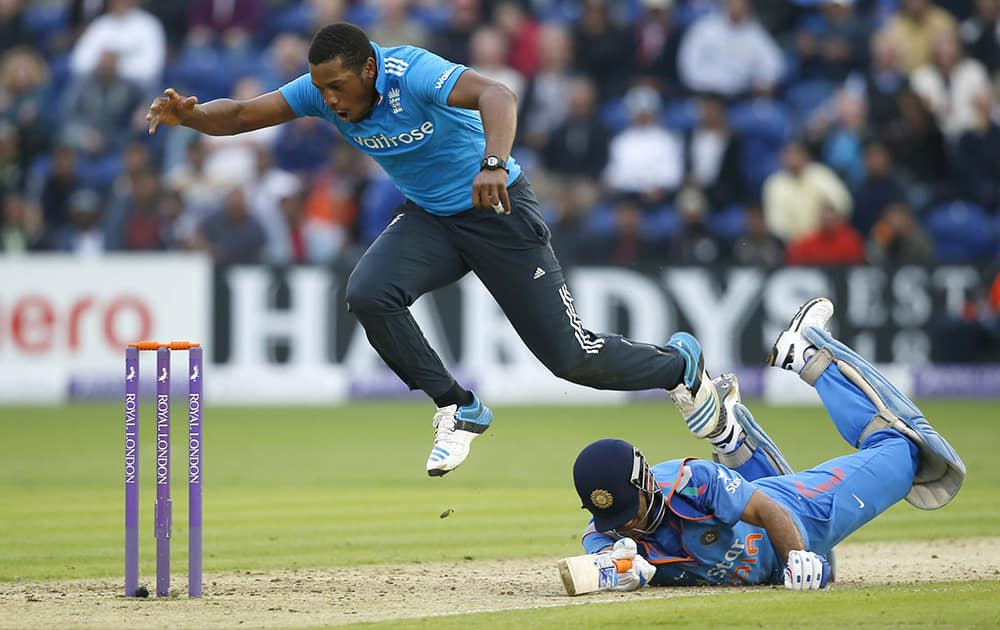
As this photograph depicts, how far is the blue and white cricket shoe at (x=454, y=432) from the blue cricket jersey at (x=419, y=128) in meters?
1.01

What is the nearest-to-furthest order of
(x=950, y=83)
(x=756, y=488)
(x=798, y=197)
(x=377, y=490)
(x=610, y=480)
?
(x=610, y=480), (x=756, y=488), (x=377, y=490), (x=798, y=197), (x=950, y=83)

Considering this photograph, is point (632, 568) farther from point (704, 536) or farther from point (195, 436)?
point (195, 436)

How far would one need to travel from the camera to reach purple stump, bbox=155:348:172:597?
6723 mm

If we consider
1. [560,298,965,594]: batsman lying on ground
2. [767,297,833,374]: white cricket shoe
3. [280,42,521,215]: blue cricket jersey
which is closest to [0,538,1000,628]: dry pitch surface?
[560,298,965,594]: batsman lying on ground

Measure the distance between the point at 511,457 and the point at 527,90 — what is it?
7.14 meters

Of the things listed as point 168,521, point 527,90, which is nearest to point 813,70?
point 527,90

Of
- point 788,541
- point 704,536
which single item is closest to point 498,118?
point 704,536

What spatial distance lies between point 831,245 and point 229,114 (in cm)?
1124

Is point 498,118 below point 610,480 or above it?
above

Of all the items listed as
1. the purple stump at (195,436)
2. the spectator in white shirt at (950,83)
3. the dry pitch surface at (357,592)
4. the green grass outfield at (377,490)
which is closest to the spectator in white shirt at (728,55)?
the spectator in white shirt at (950,83)

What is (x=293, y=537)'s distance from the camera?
9.70m

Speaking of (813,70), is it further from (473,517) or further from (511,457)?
(473,517)

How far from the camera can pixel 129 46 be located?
20.5 meters

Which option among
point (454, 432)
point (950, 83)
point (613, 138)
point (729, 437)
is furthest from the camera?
point (950, 83)
